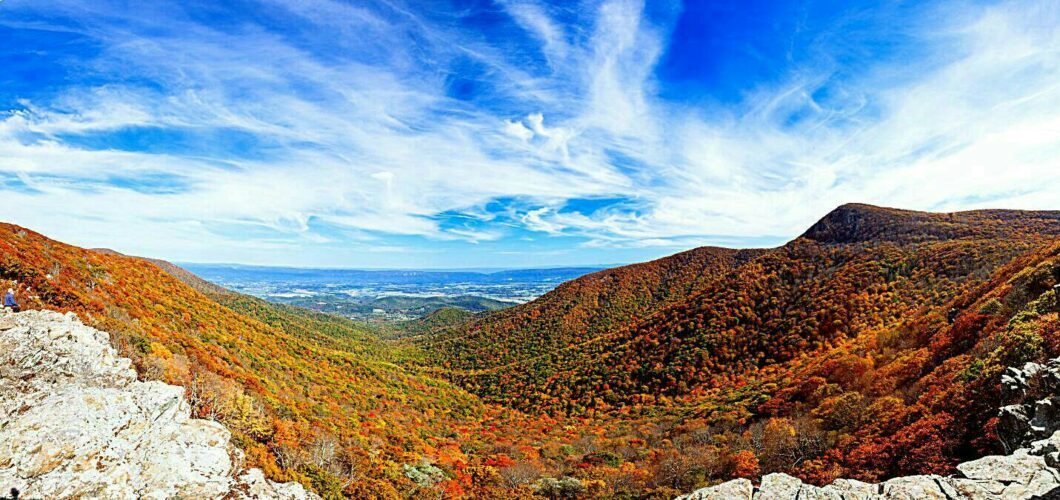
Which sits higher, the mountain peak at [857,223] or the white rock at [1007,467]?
the mountain peak at [857,223]

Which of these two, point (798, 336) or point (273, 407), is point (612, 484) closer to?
point (273, 407)

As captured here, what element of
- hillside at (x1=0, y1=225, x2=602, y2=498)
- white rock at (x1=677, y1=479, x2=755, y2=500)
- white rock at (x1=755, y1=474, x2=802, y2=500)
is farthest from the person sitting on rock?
white rock at (x1=755, y1=474, x2=802, y2=500)

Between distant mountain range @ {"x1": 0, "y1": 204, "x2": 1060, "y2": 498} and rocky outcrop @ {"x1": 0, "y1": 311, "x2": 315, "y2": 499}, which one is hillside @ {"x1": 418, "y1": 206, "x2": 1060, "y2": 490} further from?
rocky outcrop @ {"x1": 0, "y1": 311, "x2": 315, "y2": 499}

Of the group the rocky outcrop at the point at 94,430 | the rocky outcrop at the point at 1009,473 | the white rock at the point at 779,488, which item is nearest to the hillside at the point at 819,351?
the rocky outcrop at the point at 1009,473

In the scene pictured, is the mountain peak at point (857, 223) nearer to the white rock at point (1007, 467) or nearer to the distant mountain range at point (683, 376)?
the distant mountain range at point (683, 376)

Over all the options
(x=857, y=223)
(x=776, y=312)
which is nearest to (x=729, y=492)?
(x=776, y=312)

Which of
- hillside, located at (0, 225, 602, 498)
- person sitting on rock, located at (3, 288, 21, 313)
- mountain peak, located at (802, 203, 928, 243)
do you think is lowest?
hillside, located at (0, 225, 602, 498)

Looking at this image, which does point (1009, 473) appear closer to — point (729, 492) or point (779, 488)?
point (779, 488)
